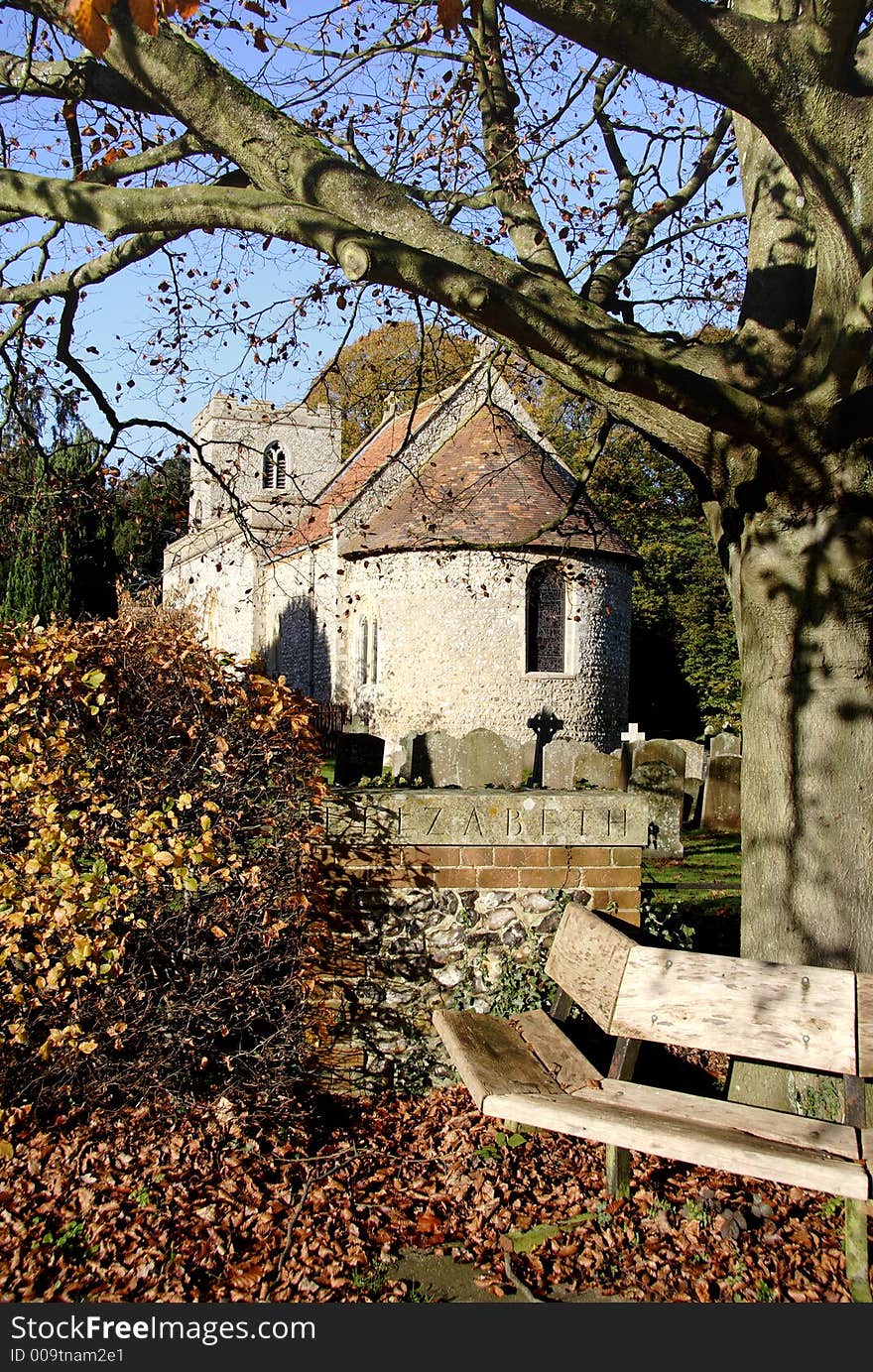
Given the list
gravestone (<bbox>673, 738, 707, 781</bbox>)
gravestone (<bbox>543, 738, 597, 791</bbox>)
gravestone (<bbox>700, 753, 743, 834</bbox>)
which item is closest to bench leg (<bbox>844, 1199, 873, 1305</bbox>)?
gravestone (<bbox>543, 738, 597, 791</bbox>)

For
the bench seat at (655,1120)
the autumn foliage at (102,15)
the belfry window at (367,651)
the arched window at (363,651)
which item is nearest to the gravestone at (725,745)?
the belfry window at (367,651)

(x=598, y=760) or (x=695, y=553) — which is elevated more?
(x=695, y=553)

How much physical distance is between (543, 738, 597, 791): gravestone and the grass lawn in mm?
1341

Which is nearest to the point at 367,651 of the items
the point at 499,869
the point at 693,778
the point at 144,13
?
the point at 693,778

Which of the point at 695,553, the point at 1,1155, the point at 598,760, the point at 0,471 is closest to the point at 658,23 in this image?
the point at 1,1155

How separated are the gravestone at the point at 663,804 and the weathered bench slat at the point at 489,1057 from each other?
7862 mm

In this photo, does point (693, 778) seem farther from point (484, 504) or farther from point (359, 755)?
point (484, 504)

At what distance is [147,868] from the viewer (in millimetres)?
4266

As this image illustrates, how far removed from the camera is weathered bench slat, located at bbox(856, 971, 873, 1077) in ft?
12.0

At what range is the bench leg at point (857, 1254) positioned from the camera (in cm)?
Answer: 334

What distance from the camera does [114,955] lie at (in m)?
4.21

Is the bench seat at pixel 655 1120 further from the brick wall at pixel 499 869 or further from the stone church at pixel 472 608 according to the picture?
the stone church at pixel 472 608

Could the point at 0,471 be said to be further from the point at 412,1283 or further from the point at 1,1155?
the point at 412,1283

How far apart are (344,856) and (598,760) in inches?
250
